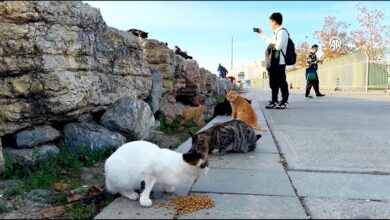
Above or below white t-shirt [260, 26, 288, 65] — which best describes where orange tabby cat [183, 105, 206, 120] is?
below

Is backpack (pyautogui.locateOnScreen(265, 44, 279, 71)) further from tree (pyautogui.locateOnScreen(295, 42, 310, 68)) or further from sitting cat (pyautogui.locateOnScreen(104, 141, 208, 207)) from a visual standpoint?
tree (pyautogui.locateOnScreen(295, 42, 310, 68))

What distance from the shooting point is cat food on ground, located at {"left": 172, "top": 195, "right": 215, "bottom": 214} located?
10.3 ft

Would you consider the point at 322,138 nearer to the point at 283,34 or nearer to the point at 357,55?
the point at 283,34

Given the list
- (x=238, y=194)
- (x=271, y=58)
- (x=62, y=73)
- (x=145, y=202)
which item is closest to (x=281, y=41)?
(x=271, y=58)

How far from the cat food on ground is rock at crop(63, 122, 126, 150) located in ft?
6.70

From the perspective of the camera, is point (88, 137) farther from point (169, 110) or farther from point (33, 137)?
point (169, 110)

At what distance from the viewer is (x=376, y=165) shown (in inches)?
183

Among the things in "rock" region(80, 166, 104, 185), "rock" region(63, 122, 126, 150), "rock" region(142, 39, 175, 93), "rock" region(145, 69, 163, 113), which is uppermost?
"rock" region(142, 39, 175, 93)

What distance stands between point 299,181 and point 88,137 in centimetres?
255

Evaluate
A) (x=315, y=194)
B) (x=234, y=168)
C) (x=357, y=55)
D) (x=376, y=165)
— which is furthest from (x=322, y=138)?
(x=357, y=55)

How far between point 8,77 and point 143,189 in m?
2.33

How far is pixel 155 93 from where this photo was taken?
7746mm

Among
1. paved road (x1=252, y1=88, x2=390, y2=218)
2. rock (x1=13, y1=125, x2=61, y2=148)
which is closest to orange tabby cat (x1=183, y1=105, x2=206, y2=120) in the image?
paved road (x1=252, y1=88, x2=390, y2=218)

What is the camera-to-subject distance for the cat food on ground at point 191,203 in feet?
10.3
